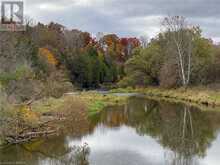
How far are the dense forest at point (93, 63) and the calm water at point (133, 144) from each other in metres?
6.69

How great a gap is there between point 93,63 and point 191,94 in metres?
29.2

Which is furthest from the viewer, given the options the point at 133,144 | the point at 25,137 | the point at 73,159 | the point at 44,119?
the point at 44,119

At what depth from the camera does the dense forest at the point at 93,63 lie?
37.3 metres

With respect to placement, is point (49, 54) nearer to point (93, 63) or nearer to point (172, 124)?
point (93, 63)

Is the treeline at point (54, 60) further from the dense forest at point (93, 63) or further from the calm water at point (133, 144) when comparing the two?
the calm water at point (133, 144)

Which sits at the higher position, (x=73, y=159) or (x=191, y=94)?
(x=73, y=159)

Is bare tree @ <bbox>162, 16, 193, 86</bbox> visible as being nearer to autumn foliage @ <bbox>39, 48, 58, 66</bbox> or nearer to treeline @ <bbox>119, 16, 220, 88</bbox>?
treeline @ <bbox>119, 16, 220, 88</bbox>

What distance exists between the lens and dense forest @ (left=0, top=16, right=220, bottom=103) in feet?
Result: 122

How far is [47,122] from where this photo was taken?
25.9 m

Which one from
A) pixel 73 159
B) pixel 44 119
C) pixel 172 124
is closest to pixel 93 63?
pixel 172 124

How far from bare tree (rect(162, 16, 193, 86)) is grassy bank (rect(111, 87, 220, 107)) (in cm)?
164

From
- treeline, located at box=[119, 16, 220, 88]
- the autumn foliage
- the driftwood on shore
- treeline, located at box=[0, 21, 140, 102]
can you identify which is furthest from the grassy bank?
the driftwood on shore

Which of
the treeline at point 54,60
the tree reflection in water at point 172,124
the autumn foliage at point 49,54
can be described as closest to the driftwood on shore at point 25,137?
the treeline at point 54,60

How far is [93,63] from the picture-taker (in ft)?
252
